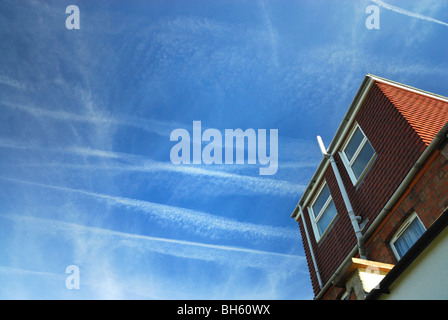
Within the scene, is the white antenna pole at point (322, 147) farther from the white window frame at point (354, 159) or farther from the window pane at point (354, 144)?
the window pane at point (354, 144)

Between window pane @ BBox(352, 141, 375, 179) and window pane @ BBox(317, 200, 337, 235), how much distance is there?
5.01 ft

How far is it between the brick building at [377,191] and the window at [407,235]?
2cm

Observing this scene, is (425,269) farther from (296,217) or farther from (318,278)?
(296,217)

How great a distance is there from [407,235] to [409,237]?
8 cm

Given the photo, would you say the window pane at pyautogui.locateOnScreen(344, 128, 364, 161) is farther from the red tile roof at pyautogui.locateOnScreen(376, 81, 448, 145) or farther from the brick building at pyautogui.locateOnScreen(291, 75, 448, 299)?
the red tile roof at pyautogui.locateOnScreen(376, 81, 448, 145)

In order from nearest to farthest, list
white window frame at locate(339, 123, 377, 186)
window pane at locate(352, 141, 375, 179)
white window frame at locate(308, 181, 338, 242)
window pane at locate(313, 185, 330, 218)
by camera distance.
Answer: white window frame at locate(339, 123, 377, 186) → window pane at locate(352, 141, 375, 179) → white window frame at locate(308, 181, 338, 242) → window pane at locate(313, 185, 330, 218)

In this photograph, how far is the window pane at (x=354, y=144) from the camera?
9.18 meters

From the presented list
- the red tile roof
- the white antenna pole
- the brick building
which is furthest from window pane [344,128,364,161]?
the red tile roof

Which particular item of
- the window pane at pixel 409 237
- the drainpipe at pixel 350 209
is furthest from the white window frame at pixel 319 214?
the window pane at pixel 409 237

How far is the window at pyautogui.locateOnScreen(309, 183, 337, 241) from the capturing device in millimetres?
10039

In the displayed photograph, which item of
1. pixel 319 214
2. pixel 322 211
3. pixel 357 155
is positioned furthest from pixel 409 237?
pixel 319 214

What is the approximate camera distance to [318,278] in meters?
9.48
